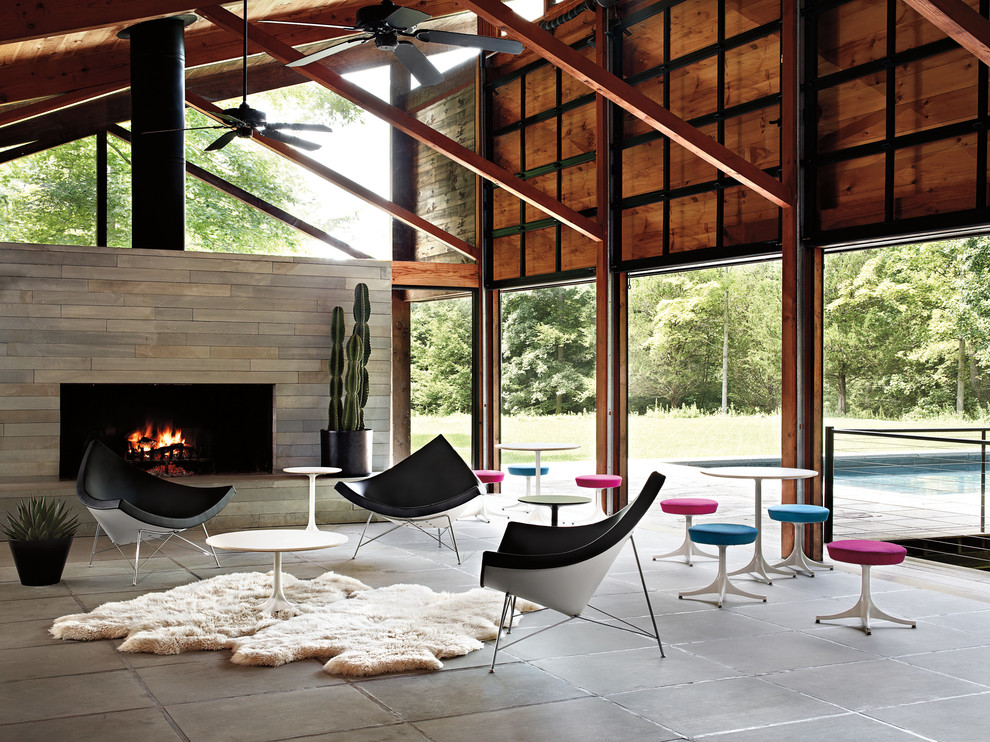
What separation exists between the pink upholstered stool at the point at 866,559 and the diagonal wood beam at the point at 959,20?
2.59 meters

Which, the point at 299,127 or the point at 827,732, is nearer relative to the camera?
the point at 827,732

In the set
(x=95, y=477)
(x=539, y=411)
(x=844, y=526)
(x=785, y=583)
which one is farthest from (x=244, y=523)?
(x=844, y=526)

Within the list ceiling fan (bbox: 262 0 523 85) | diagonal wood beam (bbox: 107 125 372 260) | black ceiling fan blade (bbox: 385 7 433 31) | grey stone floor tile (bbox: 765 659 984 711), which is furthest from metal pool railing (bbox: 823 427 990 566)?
diagonal wood beam (bbox: 107 125 372 260)

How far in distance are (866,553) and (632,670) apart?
1.45m

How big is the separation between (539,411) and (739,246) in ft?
12.6

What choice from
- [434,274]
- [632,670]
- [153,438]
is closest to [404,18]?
[632,670]

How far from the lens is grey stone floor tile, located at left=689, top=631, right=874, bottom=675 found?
416cm

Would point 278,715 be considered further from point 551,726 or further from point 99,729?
point 551,726

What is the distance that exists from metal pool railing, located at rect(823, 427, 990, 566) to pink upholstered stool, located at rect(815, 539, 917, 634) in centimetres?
169

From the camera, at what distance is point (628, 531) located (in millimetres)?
4039

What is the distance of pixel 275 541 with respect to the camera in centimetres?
504

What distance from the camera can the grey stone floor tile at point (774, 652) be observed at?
416 centimetres

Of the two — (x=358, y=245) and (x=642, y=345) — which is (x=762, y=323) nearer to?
(x=642, y=345)

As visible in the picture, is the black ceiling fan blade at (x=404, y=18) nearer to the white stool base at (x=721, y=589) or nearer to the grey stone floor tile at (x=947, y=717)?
the white stool base at (x=721, y=589)
